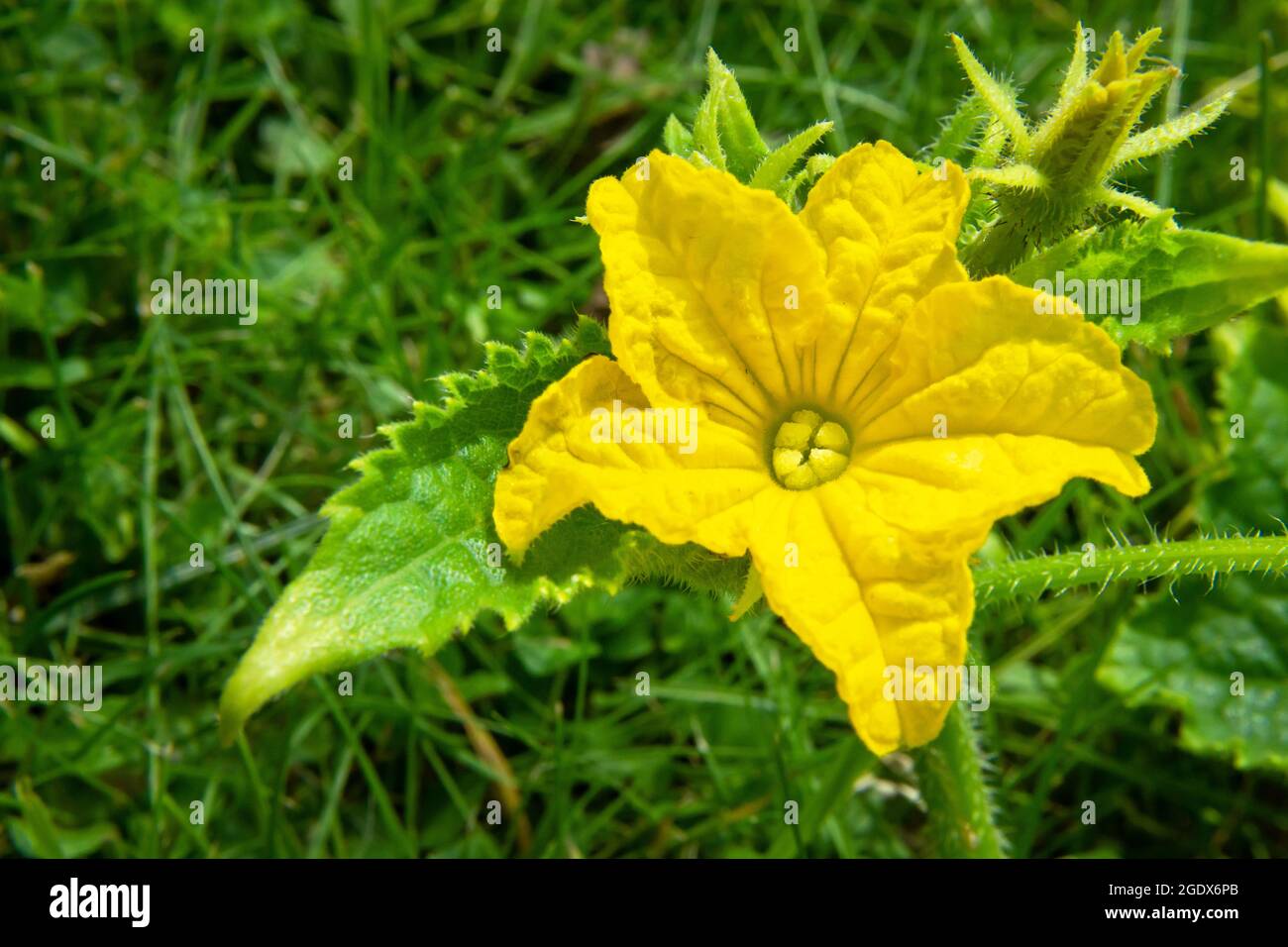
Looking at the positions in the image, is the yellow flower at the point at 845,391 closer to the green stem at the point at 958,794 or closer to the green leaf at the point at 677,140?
A: the green leaf at the point at 677,140

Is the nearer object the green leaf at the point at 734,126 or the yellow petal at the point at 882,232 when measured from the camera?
the yellow petal at the point at 882,232

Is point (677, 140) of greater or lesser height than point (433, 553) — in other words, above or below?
above

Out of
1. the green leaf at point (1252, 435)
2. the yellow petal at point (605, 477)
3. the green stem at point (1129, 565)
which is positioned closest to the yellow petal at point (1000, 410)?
the yellow petal at point (605, 477)

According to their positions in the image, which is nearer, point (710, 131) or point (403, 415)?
point (710, 131)

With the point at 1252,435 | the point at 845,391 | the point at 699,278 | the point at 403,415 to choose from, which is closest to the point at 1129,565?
the point at 845,391

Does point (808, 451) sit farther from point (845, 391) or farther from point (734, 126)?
point (734, 126)
